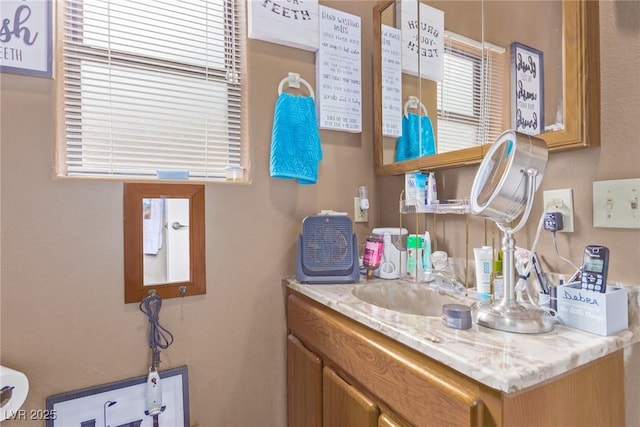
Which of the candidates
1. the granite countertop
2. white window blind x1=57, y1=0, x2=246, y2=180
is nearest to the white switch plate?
the granite countertop

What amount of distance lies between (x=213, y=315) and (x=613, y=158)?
1.34 meters

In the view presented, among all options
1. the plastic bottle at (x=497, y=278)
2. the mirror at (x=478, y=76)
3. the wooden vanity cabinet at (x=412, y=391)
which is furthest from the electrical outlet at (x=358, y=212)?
the plastic bottle at (x=497, y=278)

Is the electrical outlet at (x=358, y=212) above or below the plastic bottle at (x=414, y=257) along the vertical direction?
above

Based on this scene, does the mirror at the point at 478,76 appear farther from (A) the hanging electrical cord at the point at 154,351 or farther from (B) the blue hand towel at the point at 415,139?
(A) the hanging electrical cord at the point at 154,351

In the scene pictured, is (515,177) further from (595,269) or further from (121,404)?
(121,404)

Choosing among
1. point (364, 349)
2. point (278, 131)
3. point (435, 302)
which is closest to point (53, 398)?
point (364, 349)

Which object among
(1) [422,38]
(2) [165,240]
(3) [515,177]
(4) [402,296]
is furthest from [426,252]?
(2) [165,240]

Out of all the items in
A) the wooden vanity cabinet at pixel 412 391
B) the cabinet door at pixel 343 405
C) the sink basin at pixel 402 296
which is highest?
the sink basin at pixel 402 296

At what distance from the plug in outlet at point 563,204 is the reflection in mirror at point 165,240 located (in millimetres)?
1189

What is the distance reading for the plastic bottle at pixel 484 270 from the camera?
1.03 metres

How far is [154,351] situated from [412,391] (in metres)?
0.92

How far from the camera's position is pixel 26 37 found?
1.05 meters

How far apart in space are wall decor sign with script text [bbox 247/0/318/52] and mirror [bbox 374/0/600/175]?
1.06 feet

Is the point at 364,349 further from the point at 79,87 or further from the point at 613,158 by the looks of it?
the point at 79,87
